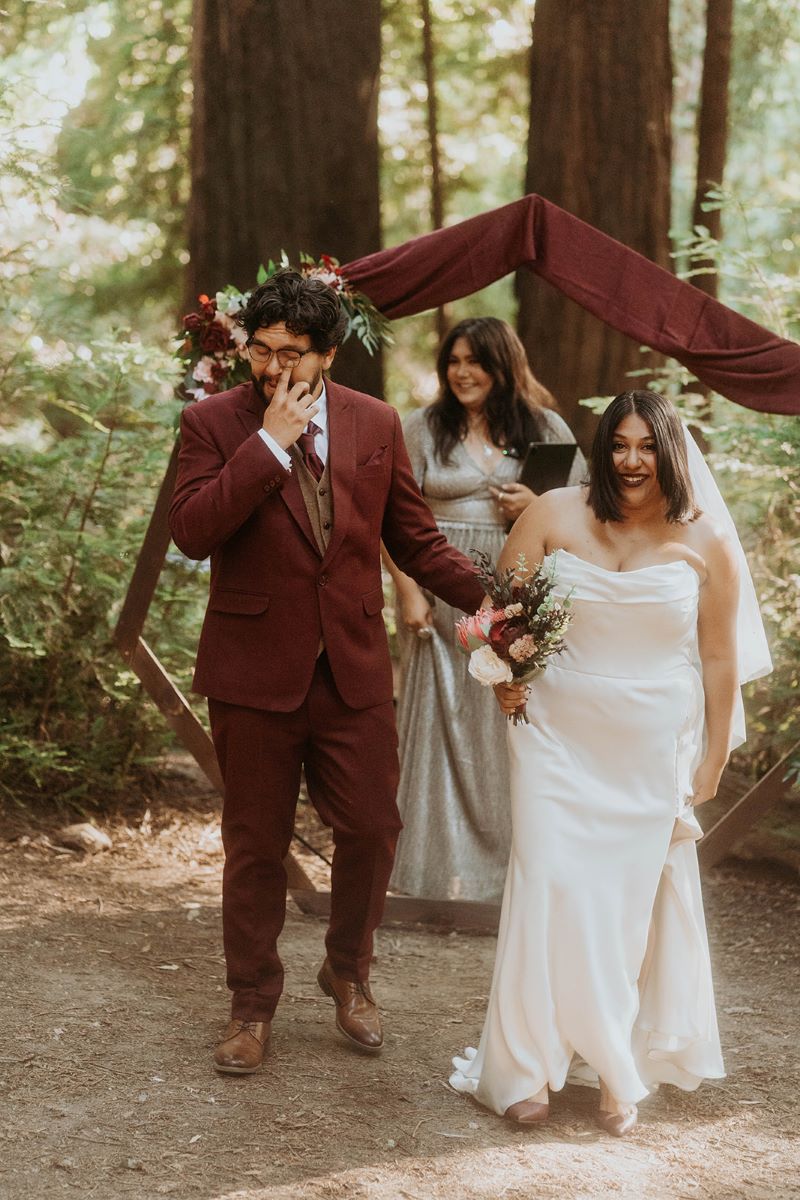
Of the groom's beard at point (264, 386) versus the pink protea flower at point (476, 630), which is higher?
the groom's beard at point (264, 386)

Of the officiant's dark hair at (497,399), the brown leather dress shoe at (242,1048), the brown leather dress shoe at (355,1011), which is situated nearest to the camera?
the brown leather dress shoe at (242,1048)

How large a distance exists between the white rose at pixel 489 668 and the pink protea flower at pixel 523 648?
51mm

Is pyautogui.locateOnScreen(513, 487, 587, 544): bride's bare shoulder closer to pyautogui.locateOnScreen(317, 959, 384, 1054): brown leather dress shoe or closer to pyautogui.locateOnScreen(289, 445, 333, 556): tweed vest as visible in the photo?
pyautogui.locateOnScreen(289, 445, 333, 556): tweed vest

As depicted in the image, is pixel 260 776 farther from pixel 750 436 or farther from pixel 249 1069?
pixel 750 436

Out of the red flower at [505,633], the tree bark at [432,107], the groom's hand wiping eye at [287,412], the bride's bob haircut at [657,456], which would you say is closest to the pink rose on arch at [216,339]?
the groom's hand wiping eye at [287,412]

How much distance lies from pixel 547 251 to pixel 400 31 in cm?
742

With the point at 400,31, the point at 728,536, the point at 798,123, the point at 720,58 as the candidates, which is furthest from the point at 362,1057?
the point at 798,123

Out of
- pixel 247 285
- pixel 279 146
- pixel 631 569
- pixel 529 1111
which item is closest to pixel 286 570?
pixel 631 569

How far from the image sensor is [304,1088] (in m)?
4.12

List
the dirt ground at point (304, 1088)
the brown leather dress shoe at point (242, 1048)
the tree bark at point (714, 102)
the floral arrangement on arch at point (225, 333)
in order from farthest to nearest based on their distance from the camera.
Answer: the tree bark at point (714, 102), the floral arrangement on arch at point (225, 333), the brown leather dress shoe at point (242, 1048), the dirt ground at point (304, 1088)

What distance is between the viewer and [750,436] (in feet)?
20.8

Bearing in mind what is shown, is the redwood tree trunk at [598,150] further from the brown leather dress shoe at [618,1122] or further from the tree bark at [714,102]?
the brown leather dress shoe at [618,1122]

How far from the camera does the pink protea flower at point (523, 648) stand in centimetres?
385

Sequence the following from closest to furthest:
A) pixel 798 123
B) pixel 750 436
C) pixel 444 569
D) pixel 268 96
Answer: pixel 444 569
pixel 750 436
pixel 268 96
pixel 798 123
